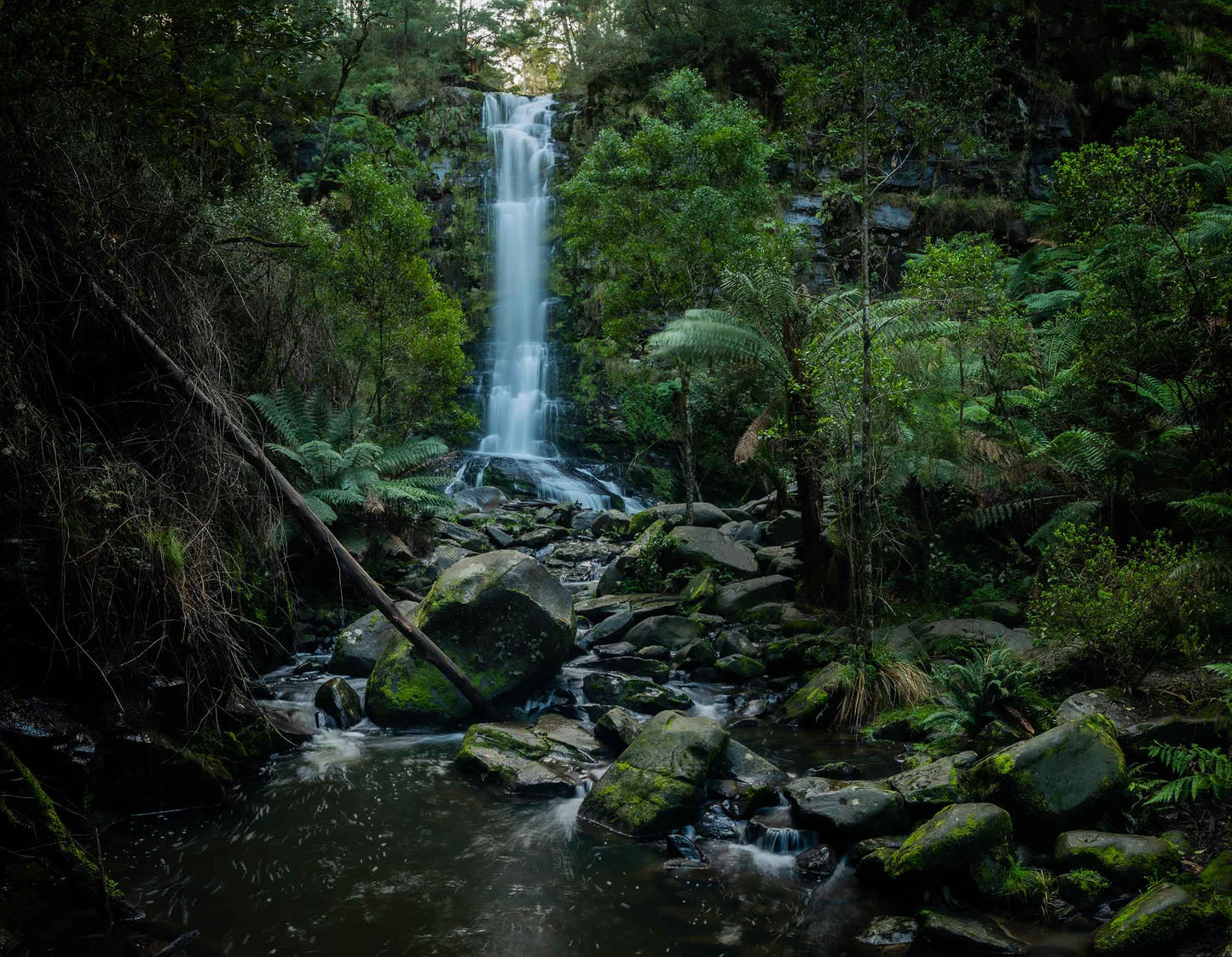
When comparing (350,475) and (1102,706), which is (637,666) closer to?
(1102,706)

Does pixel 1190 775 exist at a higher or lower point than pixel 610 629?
higher

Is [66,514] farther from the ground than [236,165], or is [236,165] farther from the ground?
[236,165]

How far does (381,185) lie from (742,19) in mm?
18312

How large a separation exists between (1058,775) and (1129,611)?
1.66m

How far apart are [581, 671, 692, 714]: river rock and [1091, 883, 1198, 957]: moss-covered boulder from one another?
4250 mm

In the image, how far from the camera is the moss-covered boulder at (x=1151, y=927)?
376 centimetres

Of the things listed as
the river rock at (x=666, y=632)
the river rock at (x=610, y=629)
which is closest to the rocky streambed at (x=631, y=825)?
the river rock at (x=666, y=632)

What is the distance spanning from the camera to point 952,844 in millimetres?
4453

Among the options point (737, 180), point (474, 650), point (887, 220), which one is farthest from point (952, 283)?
point (887, 220)

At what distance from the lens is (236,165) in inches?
468

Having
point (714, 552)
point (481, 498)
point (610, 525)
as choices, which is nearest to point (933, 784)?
point (714, 552)

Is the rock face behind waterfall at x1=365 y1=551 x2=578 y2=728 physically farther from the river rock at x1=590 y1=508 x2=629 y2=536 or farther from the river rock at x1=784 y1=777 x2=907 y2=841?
the river rock at x1=590 y1=508 x2=629 y2=536

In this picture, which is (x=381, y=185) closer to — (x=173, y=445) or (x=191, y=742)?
(x=173, y=445)

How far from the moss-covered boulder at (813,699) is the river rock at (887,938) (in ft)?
10.2
